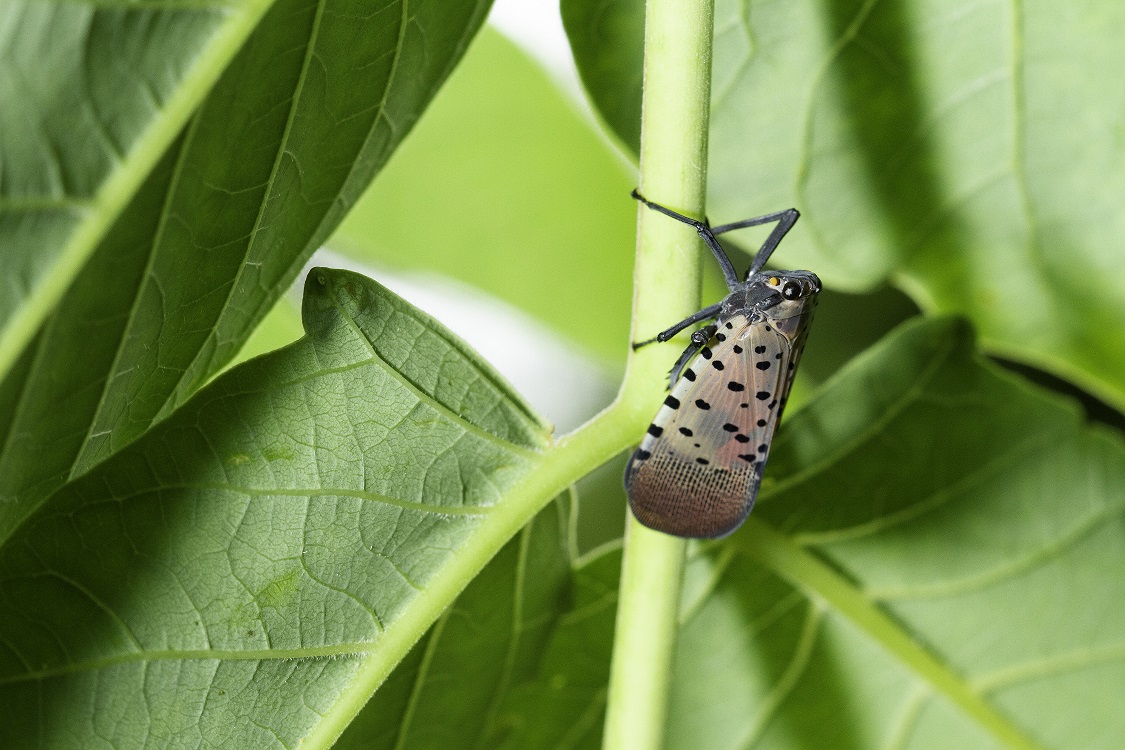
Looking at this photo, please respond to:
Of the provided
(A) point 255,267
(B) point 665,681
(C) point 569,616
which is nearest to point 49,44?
(A) point 255,267

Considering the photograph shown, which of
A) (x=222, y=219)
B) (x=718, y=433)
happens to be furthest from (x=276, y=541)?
(x=718, y=433)

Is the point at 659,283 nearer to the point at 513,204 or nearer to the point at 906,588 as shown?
the point at 906,588

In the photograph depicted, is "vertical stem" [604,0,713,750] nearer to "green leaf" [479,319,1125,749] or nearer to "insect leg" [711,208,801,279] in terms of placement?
"green leaf" [479,319,1125,749]

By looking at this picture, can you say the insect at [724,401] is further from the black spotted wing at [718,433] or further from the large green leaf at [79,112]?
the large green leaf at [79,112]

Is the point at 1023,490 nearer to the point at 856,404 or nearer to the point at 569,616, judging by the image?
the point at 856,404

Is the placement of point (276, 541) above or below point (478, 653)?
above
